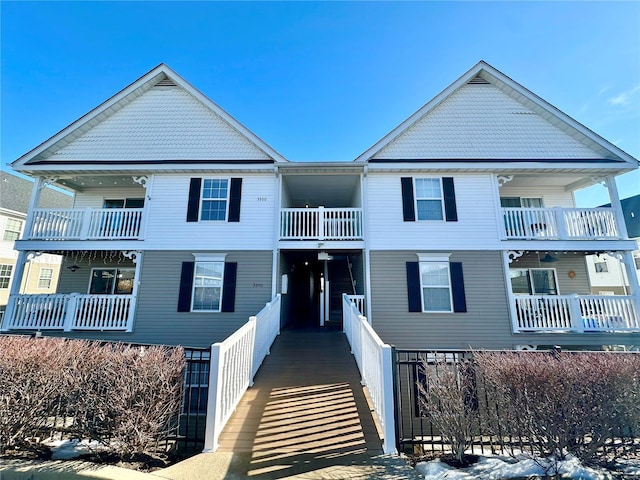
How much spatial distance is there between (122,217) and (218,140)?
4.68m

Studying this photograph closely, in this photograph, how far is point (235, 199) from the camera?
33.9 feet

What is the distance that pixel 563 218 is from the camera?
9.70 metres

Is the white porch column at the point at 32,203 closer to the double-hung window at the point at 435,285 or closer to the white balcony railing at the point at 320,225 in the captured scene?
the white balcony railing at the point at 320,225

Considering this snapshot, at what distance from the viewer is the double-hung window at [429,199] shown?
10.2 metres

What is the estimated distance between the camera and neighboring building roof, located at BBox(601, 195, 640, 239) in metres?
24.2

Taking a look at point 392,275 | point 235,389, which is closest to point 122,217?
point 235,389

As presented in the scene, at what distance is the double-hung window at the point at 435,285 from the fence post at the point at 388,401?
6.12m

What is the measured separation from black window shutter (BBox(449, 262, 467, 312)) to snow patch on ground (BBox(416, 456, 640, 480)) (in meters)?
6.01

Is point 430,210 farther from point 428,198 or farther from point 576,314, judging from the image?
point 576,314

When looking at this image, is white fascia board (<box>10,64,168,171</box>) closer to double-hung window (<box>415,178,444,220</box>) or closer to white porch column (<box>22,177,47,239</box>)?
white porch column (<box>22,177,47,239</box>)

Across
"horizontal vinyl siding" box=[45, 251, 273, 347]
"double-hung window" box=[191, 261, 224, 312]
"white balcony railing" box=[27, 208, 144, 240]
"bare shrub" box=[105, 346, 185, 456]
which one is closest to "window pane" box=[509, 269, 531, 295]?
"horizontal vinyl siding" box=[45, 251, 273, 347]

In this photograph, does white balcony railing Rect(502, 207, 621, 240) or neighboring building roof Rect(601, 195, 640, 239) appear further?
neighboring building roof Rect(601, 195, 640, 239)

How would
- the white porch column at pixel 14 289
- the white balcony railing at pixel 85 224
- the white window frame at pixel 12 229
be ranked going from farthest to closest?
the white window frame at pixel 12 229, the white balcony railing at pixel 85 224, the white porch column at pixel 14 289

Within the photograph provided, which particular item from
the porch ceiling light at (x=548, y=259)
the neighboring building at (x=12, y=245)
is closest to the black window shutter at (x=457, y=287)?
the porch ceiling light at (x=548, y=259)
